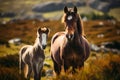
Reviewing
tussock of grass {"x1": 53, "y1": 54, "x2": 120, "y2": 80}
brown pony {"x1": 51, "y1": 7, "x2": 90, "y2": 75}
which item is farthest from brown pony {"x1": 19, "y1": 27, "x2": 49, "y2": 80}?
tussock of grass {"x1": 53, "y1": 54, "x2": 120, "y2": 80}

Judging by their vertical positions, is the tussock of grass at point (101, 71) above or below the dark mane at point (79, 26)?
below

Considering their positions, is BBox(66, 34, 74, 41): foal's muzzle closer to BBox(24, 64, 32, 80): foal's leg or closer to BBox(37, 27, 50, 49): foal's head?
BBox(37, 27, 50, 49): foal's head

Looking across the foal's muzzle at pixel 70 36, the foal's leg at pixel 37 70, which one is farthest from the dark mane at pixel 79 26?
the foal's leg at pixel 37 70

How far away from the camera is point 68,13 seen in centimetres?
938

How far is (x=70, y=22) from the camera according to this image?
9156 mm

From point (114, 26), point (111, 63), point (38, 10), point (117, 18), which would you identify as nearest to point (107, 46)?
point (114, 26)

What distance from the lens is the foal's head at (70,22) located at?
899 cm

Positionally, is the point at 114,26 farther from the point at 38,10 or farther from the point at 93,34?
the point at 38,10

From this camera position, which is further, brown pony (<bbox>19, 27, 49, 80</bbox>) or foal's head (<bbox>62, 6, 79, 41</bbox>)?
brown pony (<bbox>19, 27, 49, 80</bbox>)

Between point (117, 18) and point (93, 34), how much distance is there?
1669 cm

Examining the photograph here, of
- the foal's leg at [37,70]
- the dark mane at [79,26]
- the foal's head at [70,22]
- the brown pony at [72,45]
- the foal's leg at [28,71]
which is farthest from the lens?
the foal's leg at [28,71]

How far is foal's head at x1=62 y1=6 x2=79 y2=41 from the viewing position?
8992 millimetres

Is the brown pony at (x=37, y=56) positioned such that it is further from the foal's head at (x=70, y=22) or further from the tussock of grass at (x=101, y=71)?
the tussock of grass at (x=101, y=71)

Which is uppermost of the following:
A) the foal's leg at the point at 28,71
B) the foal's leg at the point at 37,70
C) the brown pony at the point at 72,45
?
the brown pony at the point at 72,45
